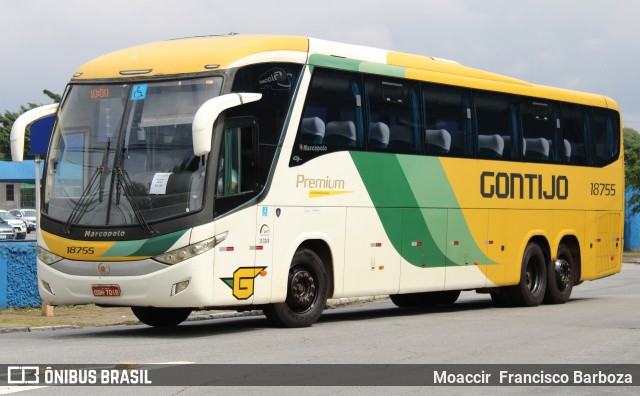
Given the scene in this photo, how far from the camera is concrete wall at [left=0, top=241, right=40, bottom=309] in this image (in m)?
22.2

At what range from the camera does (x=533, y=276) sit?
22.5 m

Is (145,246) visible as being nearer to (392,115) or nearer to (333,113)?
(333,113)

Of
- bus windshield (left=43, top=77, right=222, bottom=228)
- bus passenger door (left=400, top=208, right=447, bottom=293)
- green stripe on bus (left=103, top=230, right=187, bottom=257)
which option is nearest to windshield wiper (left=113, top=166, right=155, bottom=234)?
bus windshield (left=43, top=77, right=222, bottom=228)

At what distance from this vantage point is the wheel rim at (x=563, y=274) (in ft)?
75.7

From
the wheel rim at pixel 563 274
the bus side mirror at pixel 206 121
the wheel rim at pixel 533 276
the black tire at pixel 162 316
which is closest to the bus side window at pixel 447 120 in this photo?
the wheel rim at pixel 533 276

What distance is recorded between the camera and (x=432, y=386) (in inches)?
422

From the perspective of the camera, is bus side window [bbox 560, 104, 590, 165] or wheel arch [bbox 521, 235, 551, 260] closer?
wheel arch [bbox 521, 235, 551, 260]

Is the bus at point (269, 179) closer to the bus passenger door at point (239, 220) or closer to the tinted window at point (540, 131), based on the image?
the bus passenger door at point (239, 220)

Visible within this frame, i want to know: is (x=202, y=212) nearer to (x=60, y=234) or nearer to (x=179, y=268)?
(x=179, y=268)

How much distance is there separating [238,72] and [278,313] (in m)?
3.29

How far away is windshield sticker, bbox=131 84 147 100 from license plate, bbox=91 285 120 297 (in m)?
2.47

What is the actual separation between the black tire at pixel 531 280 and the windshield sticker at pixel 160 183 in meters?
8.77

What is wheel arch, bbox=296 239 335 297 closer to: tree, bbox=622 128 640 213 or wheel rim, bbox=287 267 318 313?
wheel rim, bbox=287 267 318 313

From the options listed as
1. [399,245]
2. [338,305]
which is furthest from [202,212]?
[338,305]
